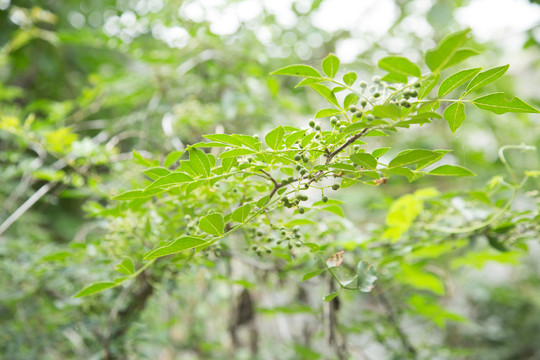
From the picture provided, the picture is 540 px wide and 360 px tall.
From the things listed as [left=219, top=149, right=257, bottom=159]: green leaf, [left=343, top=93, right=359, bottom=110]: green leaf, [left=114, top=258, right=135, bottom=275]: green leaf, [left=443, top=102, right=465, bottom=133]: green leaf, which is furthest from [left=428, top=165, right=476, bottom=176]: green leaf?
[left=114, top=258, right=135, bottom=275]: green leaf

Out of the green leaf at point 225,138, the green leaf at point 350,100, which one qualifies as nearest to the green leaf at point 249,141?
the green leaf at point 225,138

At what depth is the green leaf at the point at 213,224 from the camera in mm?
499

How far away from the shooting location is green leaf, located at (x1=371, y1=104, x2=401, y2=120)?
1.32 ft

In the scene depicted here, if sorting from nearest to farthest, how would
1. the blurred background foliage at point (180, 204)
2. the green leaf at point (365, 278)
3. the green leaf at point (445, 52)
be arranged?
1. the green leaf at point (445, 52)
2. the green leaf at point (365, 278)
3. the blurred background foliage at point (180, 204)

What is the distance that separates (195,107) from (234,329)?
89cm

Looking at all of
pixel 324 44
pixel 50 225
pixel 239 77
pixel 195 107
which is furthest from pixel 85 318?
pixel 324 44

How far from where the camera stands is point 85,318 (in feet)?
3.73

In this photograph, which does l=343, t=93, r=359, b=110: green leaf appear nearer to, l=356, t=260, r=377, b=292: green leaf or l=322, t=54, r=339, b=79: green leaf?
l=322, t=54, r=339, b=79: green leaf

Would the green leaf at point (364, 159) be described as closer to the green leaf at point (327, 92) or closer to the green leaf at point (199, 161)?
the green leaf at point (327, 92)

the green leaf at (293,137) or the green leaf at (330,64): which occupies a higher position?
the green leaf at (330,64)

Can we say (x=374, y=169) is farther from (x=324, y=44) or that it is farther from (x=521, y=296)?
(x=521, y=296)

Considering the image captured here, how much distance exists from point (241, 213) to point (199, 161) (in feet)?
0.30

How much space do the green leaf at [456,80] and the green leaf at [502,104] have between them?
0.04m

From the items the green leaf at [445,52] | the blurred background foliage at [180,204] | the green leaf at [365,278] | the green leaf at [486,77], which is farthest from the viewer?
the blurred background foliage at [180,204]
